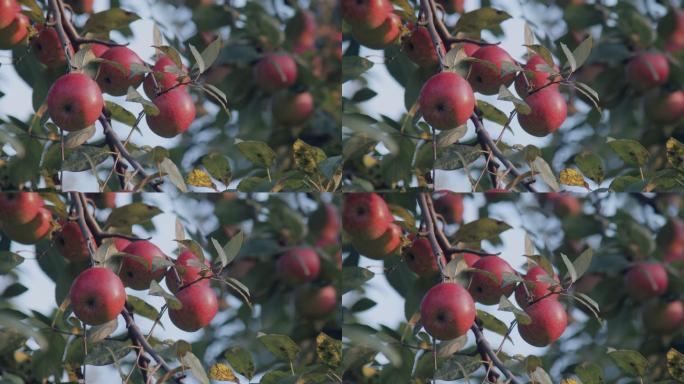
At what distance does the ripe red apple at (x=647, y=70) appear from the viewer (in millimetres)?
3252

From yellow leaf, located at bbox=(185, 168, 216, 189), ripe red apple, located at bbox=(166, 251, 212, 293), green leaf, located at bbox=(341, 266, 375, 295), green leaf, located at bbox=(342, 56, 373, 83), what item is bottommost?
green leaf, located at bbox=(341, 266, 375, 295)

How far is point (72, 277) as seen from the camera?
2988 mm

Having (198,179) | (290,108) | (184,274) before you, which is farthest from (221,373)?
(290,108)

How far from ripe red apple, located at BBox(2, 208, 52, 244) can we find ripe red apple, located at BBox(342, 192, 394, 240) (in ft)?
2.68

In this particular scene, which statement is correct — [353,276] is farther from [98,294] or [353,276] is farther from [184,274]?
[98,294]

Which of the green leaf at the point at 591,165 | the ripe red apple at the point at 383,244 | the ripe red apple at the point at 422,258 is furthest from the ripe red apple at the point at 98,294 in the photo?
the green leaf at the point at 591,165

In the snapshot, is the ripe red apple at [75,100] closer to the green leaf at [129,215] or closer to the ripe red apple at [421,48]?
the green leaf at [129,215]

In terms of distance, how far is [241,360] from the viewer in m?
3.03

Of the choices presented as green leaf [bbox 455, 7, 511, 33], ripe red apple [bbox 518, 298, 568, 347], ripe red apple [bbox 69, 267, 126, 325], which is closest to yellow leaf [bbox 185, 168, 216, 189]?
ripe red apple [bbox 69, 267, 126, 325]

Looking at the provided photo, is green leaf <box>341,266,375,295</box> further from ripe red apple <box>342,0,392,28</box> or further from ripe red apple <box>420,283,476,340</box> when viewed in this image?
ripe red apple <box>342,0,392,28</box>

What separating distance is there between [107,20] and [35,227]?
1.98 feet

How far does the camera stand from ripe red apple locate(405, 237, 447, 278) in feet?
9.89

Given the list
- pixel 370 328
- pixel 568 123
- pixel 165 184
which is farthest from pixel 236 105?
pixel 568 123

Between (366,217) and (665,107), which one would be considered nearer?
(366,217)
